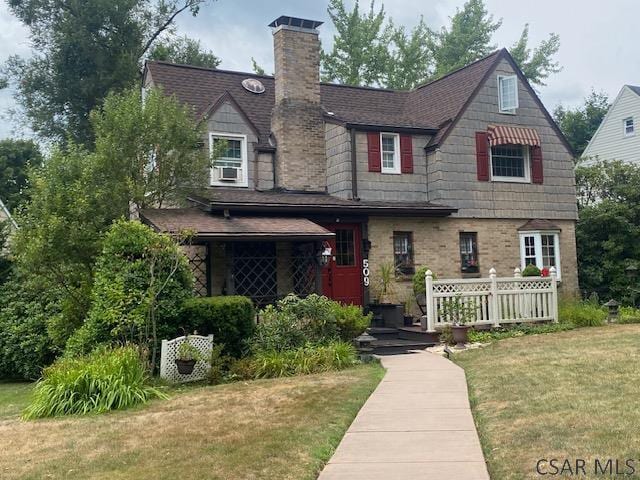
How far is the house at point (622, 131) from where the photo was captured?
30.9 metres

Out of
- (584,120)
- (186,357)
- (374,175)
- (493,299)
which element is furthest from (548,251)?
(584,120)

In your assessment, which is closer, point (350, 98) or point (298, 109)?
point (298, 109)

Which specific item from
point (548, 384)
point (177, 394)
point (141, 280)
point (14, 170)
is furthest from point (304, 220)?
point (14, 170)

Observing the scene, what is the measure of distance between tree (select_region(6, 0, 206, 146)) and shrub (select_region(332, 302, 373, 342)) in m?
18.2

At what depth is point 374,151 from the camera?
1833 centimetres

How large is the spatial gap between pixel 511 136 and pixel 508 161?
1.00 meters

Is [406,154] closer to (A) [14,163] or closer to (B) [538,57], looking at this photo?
(A) [14,163]

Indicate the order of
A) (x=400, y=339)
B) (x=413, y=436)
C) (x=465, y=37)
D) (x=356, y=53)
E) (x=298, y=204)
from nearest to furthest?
(x=413, y=436) → (x=400, y=339) → (x=298, y=204) → (x=356, y=53) → (x=465, y=37)

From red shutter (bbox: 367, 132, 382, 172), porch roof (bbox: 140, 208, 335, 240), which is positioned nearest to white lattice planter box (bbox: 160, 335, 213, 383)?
porch roof (bbox: 140, 208, 335, 240)

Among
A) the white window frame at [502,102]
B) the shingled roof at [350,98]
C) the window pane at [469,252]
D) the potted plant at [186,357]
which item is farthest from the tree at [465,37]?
the potted plant at [186,357]

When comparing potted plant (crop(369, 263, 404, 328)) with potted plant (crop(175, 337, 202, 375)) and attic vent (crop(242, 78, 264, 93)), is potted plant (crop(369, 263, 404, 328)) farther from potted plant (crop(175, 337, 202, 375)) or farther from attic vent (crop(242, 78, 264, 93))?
attic vent (crop(242, 78, 264, 93))

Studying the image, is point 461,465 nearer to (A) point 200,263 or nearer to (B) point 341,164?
(A) point 200,263

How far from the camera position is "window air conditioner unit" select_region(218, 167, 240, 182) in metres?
17.5

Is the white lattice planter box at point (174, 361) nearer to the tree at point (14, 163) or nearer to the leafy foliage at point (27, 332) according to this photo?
the leafy foliage at point (27, 332)
